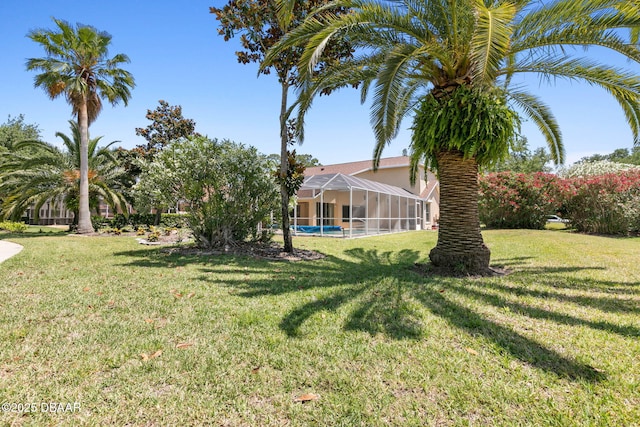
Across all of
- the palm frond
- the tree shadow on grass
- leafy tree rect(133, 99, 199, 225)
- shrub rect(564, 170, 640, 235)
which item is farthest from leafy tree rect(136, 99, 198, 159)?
shrub rect(564, 170, 640, 235)

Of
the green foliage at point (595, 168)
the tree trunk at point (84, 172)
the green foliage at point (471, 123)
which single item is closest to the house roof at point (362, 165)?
the green foliage at point (595, 168)

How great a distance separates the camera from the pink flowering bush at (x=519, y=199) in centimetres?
1928

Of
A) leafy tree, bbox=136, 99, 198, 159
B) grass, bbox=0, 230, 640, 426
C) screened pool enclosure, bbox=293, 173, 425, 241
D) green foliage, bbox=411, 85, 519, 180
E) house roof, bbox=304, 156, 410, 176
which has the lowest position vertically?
grass, bbox=0, 230, 640, 426

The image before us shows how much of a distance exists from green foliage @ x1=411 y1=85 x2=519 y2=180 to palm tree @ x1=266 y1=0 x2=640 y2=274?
23 millimetres

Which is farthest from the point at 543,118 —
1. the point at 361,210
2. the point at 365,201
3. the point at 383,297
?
the point at 361,210

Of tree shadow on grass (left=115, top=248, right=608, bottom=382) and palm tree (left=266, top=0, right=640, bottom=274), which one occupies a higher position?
palm tree (left=266, top=0, right=640, bottom=274)

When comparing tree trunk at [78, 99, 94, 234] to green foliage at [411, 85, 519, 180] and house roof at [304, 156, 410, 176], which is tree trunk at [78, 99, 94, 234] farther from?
green foliage at [411, 85, 519, 180]

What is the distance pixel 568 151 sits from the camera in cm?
975

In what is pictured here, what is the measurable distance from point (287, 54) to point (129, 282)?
305 inches

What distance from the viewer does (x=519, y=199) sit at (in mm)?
19859

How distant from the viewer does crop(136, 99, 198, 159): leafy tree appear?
23.2 m

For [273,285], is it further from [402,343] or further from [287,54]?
[287,54]

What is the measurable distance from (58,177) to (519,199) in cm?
2807

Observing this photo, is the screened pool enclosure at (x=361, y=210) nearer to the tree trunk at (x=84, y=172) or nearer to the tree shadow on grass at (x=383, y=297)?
the tree trunk at (x=84, y=172)
